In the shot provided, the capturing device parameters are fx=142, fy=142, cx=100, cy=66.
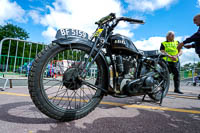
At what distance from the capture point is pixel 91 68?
1.95 metres

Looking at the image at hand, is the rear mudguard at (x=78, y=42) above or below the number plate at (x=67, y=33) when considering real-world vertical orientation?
below

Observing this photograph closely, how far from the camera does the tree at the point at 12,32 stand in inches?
1889

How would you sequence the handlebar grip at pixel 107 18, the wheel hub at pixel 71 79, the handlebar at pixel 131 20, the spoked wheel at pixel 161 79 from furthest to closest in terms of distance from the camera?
the spoked wheel at pixel 161 79, the handlebar at pixel 131 20, the handlebar grip at pixel 107 18, the wheel hub at pixel 71 79

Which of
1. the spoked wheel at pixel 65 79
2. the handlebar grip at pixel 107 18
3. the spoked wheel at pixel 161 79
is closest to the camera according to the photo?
the spoked wheel at pixel 65 79

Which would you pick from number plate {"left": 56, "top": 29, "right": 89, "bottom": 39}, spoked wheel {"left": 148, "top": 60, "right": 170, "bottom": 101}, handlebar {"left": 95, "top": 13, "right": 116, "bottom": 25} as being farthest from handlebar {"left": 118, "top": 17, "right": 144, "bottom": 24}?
spoked wheel {"left": 148, "top": 60, "right": 170, "bottom": 101}

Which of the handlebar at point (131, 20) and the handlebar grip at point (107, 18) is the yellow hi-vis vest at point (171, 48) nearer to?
the handlebar at point (131, 20)

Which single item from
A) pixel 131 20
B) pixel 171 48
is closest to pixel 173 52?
pixel 171 48

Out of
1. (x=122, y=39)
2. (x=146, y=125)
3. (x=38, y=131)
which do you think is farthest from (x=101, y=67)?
(x=38, y=131)

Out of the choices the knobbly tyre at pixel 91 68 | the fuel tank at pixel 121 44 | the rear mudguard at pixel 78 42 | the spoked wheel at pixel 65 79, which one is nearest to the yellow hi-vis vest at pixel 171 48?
the knobbly tyre at pixel 91 68

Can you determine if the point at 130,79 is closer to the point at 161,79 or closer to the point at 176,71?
the point at 161,79

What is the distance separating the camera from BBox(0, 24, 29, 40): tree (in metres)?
48.0

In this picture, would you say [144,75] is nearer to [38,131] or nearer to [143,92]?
[143,92]

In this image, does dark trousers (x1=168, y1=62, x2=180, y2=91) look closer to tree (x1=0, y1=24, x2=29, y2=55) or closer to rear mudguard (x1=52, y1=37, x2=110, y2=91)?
rear mudguard (x1=52, y1=37, x2=110, y2=91)

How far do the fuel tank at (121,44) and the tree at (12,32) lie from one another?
2190 inches
